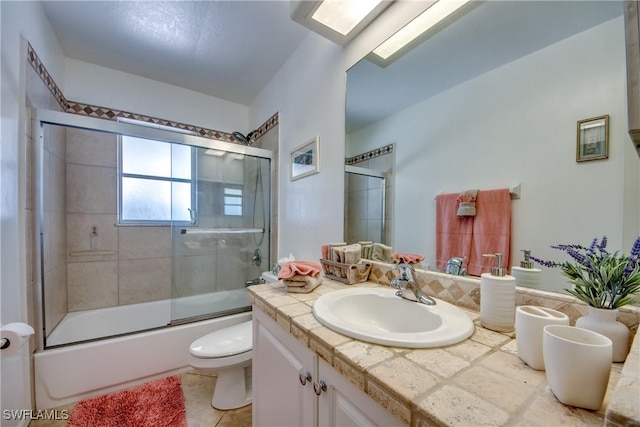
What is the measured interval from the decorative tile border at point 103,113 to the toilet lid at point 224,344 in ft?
5.72

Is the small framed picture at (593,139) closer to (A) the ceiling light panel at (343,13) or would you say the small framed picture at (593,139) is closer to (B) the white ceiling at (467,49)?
(B) the white ceiling at (467,49)

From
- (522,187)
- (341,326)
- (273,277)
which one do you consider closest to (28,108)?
(273,277)

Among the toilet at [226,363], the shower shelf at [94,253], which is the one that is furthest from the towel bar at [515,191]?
the shower shelf at [94,253]

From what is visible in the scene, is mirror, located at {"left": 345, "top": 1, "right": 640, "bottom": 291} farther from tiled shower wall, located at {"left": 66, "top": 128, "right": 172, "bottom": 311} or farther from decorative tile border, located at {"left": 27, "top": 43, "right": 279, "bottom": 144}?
tiled shower wall, located at {"left": 66, "top": 128, "right": 172, "bottom": 311}

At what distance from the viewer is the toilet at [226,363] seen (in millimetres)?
1372

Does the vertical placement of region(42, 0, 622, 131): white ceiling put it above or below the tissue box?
above

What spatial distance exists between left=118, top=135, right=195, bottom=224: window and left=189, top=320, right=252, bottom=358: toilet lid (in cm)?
106

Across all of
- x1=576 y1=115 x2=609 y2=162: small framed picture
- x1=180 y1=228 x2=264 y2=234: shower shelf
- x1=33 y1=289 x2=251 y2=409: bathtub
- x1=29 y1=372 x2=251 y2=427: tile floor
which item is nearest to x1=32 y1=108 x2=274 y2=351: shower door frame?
x1=33 y1=289 x2=251 y2=409: bathtub

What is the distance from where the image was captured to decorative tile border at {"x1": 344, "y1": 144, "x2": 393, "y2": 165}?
48.2 inches

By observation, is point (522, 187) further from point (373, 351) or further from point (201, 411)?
point (201, 411)

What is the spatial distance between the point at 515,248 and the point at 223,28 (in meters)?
2.16

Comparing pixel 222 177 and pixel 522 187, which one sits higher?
pixel 222 177

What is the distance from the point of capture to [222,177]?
7.57 ft

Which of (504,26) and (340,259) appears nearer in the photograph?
(504,26)
